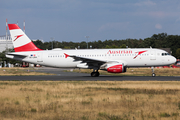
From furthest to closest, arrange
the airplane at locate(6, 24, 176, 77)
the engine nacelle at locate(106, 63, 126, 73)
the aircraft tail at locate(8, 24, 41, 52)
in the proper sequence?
the aircraft tail at locate(8, 24, 41, 52), the airplane at locate(6, 24, 176, 77), the engine nacelle at locate(106, 63, 126, 73)

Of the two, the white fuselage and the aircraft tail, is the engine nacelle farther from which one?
the aircraft tail

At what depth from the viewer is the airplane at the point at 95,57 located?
34719mm

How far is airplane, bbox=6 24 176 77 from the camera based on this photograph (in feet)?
114

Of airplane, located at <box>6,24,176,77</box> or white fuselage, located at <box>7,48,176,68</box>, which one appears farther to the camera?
white fuselage, located at <box>7,48,176,68</box>

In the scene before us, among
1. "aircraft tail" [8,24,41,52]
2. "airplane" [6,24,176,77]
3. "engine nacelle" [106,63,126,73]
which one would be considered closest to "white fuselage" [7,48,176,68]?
"airplane" [6,24,176,77]

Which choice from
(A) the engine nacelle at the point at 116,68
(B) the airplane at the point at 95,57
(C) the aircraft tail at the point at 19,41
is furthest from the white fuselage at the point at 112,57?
(A) the engine nacelle at the point at 116,68

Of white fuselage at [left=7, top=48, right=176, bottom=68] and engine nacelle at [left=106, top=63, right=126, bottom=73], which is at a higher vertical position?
white fuselage at [left=7, top=48, right=176, bottom=68]

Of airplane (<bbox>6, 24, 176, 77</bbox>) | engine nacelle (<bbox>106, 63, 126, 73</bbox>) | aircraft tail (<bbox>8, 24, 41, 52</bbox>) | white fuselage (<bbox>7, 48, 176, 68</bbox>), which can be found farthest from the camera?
aircraft tail (<bbox>8, 24, 41, 52</bbox>)

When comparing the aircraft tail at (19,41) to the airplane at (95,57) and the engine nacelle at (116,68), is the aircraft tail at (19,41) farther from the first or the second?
the engine nacelle at (116,68)

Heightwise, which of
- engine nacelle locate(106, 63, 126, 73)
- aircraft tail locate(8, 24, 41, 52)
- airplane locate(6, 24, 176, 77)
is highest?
aircraft tail locate(8, 24, 41, 52)

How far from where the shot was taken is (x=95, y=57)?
35875 millimetres

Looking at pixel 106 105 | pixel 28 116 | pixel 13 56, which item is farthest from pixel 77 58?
pixel 28 116

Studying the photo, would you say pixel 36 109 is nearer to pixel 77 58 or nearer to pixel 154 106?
pixel 154 106

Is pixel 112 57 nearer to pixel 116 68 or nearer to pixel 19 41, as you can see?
pixel 116 68
